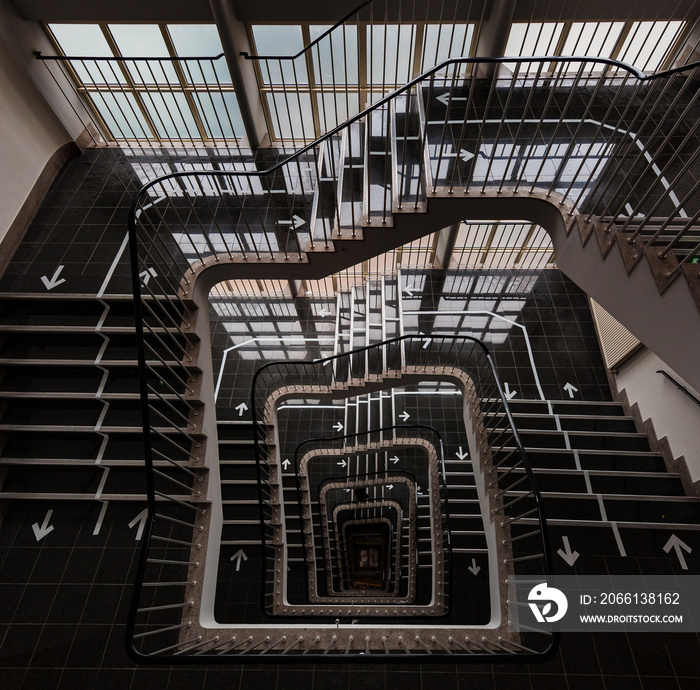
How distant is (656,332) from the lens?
244cm

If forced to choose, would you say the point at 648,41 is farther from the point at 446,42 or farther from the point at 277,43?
the point at 277,43

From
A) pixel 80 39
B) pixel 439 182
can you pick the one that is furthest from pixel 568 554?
pixel 80 39

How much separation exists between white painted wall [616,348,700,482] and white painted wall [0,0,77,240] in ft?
23.8

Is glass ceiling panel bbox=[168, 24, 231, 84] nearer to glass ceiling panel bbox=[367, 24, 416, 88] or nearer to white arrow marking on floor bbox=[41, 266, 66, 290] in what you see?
glass ceiling panel bbox=[367, 24, 416, 88]

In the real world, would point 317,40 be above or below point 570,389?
above

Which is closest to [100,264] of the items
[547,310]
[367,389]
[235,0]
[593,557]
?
[367,389]

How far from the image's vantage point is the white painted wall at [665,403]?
4164 mm

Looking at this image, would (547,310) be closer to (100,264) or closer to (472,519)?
(472,519)

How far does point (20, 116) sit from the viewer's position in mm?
4742

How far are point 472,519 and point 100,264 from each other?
5.36 meters

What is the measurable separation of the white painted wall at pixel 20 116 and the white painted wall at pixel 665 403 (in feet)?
23.8

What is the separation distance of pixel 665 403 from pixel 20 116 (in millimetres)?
8202

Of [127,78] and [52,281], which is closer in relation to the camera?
[52,281]

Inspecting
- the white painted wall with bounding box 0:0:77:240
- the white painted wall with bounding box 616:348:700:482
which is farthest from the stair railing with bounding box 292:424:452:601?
the white painted wall with bounding box 0:0:77:240
